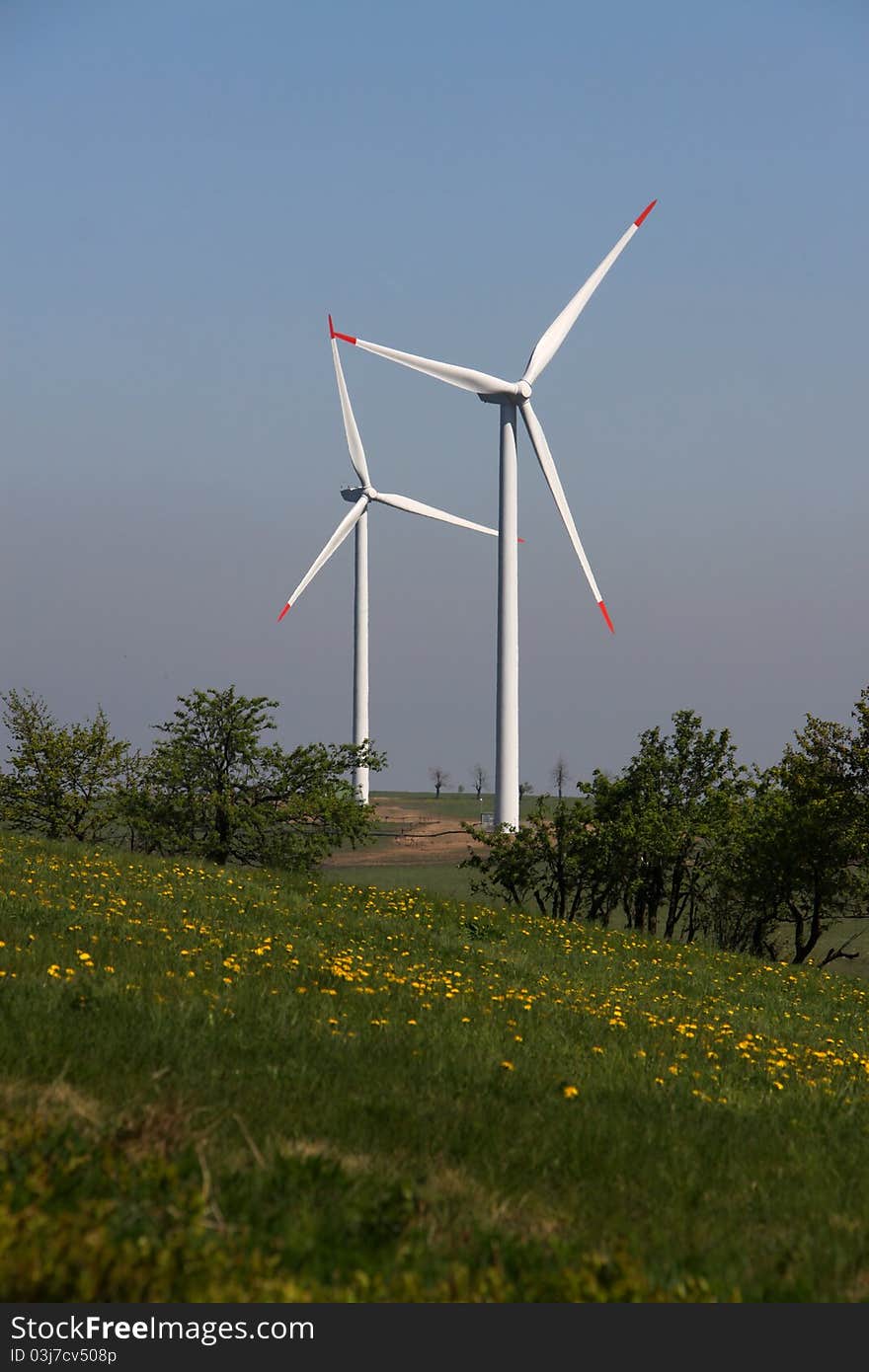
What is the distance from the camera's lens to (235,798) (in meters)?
43.1

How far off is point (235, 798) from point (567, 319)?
29.8 metres

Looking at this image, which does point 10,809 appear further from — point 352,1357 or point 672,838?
point 352,1357

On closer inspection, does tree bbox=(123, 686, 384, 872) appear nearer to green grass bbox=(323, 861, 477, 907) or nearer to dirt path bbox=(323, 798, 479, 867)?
green grass bbox=(323, 861, 477, 907)

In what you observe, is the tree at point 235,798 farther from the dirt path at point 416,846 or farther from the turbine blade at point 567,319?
the dirt path at point 416,846

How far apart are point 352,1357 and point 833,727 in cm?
3950

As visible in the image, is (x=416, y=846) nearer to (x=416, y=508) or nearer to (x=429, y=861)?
(x=429, y=861)

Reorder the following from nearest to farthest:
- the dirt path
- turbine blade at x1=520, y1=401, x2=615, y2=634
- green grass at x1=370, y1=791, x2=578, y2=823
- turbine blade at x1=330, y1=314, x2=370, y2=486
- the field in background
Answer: turbine blade at x1=520, y1=401, x2=615, y2=634 < the field in background < turbine blade at x1=330, y1=314, x2=370, y2=486 < the dirt path < green grass at x1=370, y1=791, x2=578, y2=823

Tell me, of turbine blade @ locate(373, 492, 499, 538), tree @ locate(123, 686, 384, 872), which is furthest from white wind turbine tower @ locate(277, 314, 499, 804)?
tree @ locate(123, 686, 384, 872)

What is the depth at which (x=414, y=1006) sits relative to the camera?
13.0 metres

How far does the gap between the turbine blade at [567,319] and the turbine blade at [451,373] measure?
1.45 m

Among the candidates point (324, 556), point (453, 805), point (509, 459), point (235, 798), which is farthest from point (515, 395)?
point (453, 805)

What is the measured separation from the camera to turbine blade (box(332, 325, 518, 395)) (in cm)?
5500

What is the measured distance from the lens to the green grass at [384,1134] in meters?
5.64

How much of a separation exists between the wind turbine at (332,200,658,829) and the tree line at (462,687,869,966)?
7674 millimetres
